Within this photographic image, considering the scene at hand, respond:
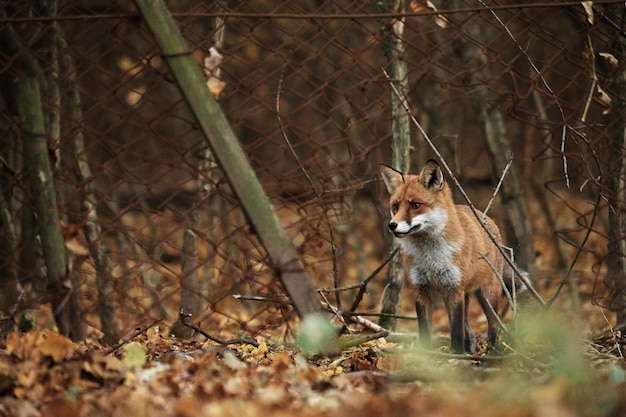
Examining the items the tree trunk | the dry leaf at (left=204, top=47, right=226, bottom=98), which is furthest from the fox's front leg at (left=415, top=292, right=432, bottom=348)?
the dry leaf at (left=204, top=47, right=226, bottom=98)

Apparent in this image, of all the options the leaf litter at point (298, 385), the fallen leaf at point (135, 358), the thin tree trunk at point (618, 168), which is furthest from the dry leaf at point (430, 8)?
the fallen leaf at point (135, 358)

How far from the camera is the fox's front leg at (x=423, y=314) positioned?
5180 mm

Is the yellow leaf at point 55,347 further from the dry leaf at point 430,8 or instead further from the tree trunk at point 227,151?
the dry leaf at point 430,8

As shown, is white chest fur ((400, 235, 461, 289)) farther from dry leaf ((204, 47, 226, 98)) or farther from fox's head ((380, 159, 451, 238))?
dry leaf ((204, 47, 226, 98))

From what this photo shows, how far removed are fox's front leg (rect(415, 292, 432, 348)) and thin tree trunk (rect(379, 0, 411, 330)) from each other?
0.21 m

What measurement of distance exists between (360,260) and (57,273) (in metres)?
5.72

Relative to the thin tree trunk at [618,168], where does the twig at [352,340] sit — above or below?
below

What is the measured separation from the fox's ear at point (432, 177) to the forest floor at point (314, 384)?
144cm

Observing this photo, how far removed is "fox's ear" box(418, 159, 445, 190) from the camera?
5219 mm

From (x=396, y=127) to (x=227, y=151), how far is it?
2.05m

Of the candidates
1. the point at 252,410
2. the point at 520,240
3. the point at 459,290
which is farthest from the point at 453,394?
the point at 520,240

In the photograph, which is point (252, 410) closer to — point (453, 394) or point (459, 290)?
point (453, 394)

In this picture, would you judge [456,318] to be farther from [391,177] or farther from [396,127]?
[396,127]

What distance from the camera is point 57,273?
174 inches
